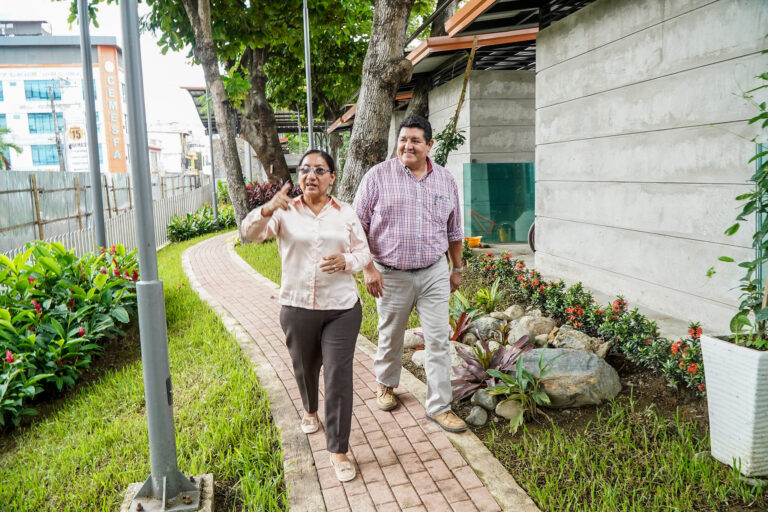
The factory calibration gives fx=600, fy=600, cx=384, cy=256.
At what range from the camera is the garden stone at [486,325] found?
5.50m

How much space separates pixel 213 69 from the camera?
12.1 m

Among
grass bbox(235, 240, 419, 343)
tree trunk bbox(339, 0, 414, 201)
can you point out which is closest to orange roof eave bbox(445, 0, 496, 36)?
tree trunk bbox(339, 0, 414, 201)

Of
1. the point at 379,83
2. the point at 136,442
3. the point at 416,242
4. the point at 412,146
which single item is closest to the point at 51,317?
the point at 136,442

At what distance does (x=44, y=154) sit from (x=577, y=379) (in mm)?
71521

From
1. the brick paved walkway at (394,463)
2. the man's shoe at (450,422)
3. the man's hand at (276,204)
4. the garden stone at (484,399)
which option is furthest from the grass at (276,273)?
the man's hand at (276,204)

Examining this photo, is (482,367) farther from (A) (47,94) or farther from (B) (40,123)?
(A) (47,94)

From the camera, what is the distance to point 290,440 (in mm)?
3752

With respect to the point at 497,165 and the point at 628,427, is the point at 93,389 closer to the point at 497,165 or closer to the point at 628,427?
the point at 628,427

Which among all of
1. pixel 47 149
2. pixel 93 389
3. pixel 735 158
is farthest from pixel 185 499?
pixel 47 149

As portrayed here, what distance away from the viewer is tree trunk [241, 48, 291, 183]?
16.1 meters

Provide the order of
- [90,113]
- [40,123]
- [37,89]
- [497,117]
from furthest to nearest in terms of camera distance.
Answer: [40,123]
[37,89]
[497,117]
[90,113]

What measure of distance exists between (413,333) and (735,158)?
304 cm

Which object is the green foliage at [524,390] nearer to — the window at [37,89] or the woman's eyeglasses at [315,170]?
the woman's eyeglasses at [315,170]

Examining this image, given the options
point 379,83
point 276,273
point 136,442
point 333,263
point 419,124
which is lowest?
point 136,442
